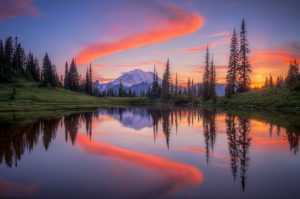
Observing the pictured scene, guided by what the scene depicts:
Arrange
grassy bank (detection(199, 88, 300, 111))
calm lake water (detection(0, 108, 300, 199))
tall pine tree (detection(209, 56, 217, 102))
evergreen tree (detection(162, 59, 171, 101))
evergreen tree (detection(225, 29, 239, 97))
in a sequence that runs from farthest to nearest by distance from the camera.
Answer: evergreen tree (detection(162, 59, 171, 101)), tall pine tree (detection(209, 56, 217, 102)), evergreen tree (detection(225, 29, 239, 97)), grassy bank (detection(199, 88, 300, 111)), calm lake water (detection(0, 108, 300, 199))

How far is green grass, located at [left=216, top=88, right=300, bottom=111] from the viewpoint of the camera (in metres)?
48.6

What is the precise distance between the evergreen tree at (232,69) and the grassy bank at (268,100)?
4129 millimetres

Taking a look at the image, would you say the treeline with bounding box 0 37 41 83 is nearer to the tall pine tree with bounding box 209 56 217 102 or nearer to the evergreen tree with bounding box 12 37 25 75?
the evergreen tree with bounding box 12 37 25 75

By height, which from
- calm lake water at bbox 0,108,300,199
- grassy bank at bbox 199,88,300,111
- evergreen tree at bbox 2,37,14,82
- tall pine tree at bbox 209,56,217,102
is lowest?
calm lake water at bbox 0,108,300,199

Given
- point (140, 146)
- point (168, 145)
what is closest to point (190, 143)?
point (168, 145)

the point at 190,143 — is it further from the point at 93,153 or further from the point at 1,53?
the point at 1,53

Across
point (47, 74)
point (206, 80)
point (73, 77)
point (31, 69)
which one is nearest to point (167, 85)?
point (206, 80)

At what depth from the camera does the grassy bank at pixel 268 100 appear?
48.5 m

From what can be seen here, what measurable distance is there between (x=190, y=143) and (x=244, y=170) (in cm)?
637


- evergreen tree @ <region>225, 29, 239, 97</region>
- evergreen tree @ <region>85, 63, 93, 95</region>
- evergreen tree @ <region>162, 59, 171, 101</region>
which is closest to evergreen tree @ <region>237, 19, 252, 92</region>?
evergreen tree @ <region>225, 29, 239, 97</region>

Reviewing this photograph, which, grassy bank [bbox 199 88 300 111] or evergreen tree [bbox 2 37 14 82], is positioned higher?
evergreen tree [bbox 2 37 14 82]

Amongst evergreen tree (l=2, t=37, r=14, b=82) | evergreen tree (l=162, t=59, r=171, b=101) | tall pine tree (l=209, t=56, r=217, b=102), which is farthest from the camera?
evergreen tree (l=162, t=59, r=171, b=101)

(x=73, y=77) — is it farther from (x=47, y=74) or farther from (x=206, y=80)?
(x=206, y=80)

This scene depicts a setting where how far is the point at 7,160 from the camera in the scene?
38.5 ft
